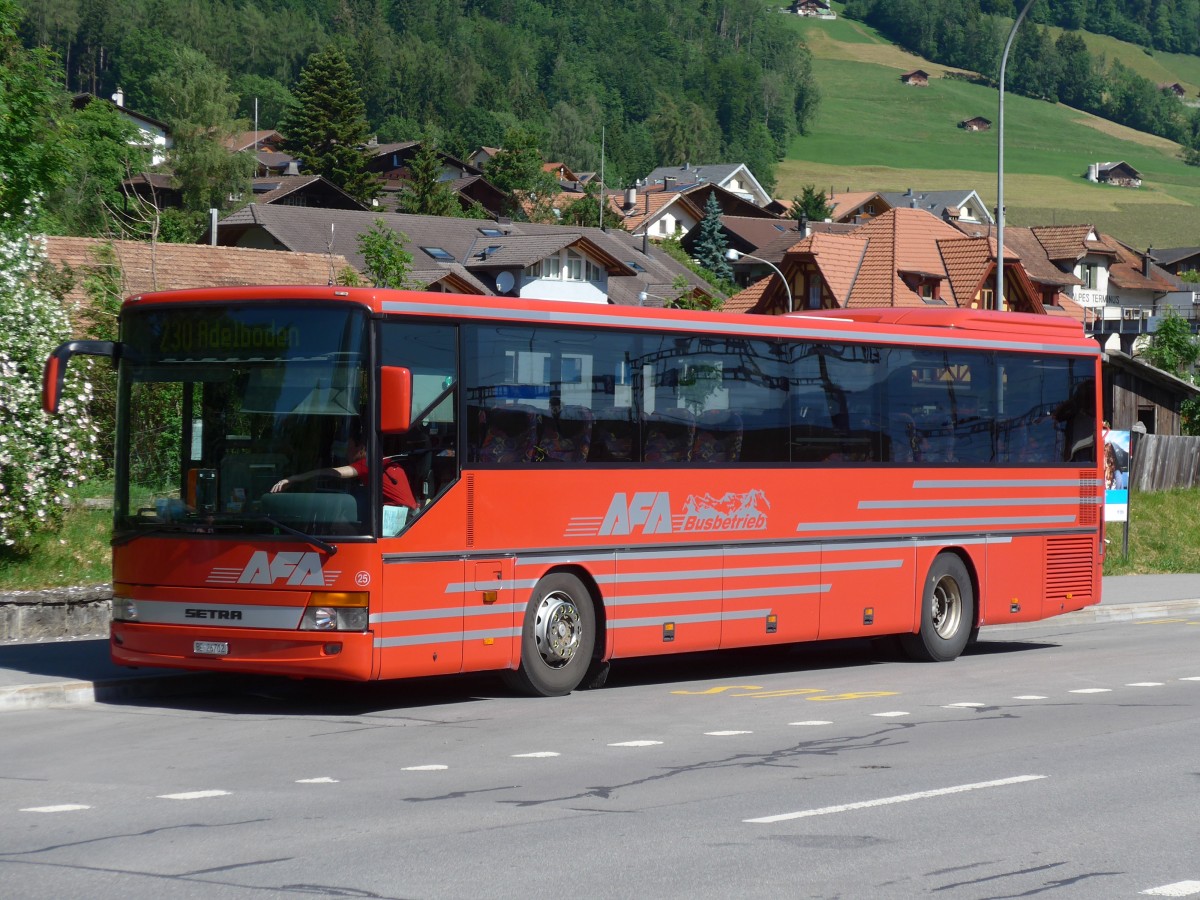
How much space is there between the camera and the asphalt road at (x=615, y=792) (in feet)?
24.7

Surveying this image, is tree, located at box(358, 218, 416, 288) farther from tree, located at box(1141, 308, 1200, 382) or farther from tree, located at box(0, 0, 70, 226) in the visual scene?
tree, located at box(1141, 308, 1200, 382)

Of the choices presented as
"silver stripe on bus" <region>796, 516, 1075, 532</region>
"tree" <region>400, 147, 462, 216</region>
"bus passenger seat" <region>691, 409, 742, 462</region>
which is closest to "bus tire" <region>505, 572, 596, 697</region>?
"bus passenger seat" <region>691, 409, 742, 462</region>

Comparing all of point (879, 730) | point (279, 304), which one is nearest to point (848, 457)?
point (879, 730)

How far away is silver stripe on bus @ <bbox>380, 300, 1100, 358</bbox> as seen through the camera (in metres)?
13.1

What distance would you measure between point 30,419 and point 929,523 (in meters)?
8.68

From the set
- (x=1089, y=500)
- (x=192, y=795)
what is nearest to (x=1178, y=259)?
(x=1089, y=500)

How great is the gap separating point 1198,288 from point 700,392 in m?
128

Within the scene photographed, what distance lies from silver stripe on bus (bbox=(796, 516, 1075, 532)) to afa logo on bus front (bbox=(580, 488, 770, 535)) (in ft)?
2.28

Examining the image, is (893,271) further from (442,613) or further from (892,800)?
(892,800)

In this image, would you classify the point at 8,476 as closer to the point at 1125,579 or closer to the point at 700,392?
the point at 700,392

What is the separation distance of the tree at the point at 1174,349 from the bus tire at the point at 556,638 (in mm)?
45581

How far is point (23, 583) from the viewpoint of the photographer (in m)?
17.3

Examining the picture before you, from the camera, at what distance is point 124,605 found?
1327 centimetres

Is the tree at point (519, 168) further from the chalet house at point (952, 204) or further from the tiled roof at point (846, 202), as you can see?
the chalet house at point (952, 204)
